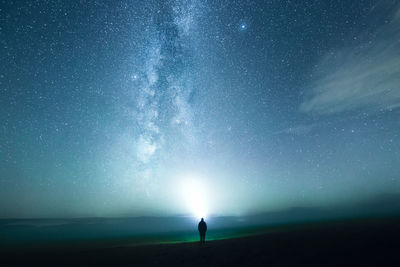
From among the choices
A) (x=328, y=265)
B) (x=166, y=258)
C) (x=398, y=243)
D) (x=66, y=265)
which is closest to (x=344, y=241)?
(x=398, y=243)

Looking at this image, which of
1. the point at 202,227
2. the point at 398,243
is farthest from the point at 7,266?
the point at 398,243

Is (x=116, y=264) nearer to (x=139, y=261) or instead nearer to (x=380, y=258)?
(x=139, y=261)

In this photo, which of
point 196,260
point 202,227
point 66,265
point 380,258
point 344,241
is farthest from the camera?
A: point 202,227

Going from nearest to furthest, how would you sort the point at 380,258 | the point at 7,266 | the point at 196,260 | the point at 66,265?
the point at 380,258
the point at 196,260
the point at 66,265
the point at 7,266

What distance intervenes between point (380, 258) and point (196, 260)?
6.88m

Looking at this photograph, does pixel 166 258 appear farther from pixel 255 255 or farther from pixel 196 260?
pixel 255 255

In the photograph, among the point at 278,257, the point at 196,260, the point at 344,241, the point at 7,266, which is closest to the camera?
the point at 278,257

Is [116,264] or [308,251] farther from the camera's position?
[116,264]

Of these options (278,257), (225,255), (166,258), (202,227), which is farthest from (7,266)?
(278,257)

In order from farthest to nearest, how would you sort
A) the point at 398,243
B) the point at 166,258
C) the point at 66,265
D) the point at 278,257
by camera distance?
the point at 66,265 → the point at 166,258 → the point at 278,257 → the point at 398,243

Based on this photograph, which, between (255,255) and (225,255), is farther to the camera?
(225,255)

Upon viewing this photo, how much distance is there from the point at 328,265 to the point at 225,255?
451cm

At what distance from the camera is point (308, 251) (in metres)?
7.61

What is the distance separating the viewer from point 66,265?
11344 mm
